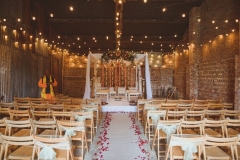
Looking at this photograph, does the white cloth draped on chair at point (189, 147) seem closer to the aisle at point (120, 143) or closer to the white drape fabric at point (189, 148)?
the white drape fabric at point (189, 148)

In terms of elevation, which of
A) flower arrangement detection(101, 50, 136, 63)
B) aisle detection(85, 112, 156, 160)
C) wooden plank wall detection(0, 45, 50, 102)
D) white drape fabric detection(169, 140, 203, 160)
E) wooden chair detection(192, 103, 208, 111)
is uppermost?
flower arrangement detection(101, 50, 136, 63)

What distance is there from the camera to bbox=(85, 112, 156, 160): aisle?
14.8 ft

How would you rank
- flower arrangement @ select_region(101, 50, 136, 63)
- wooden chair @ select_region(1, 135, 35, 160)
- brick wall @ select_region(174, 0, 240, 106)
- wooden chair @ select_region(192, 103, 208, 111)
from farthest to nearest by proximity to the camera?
flower arrangement @ select_region(101, 50, 136, 63) → brick wall @ select_region(174, 0, 240, 106) → wooden chair @ select_region(192, 103, 208, 111) → wooden chair @ select_region(1, 135, 35, 160)

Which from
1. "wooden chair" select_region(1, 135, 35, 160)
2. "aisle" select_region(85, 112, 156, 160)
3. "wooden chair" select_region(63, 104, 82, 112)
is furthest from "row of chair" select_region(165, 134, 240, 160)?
"wooden chair" select_region(63, 104, 82, 112)

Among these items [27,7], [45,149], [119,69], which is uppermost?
[27,7]

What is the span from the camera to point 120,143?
5.25 metres

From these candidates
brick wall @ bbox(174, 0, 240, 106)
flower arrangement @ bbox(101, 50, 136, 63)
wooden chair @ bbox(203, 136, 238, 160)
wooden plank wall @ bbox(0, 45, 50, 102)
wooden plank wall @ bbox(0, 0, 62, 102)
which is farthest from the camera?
flower arrangement @ bbox(101, 50, 136, 63)

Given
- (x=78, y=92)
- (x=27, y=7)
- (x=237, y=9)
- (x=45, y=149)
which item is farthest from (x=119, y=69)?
(x=45, y=149)

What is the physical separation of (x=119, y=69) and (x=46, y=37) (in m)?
5.02

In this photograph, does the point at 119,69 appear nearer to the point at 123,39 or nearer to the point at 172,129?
the point at 123,39

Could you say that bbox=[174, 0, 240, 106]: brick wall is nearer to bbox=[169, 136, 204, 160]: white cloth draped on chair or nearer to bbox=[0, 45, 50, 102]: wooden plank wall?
bbox=[169, 136, 204, 160]: white cloth draped on chair

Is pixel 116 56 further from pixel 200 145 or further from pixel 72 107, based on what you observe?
pixel 200 145

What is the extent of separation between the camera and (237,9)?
8.95m

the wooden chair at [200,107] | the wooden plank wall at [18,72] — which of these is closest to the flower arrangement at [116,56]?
the wooden plank wall at [18,72]
